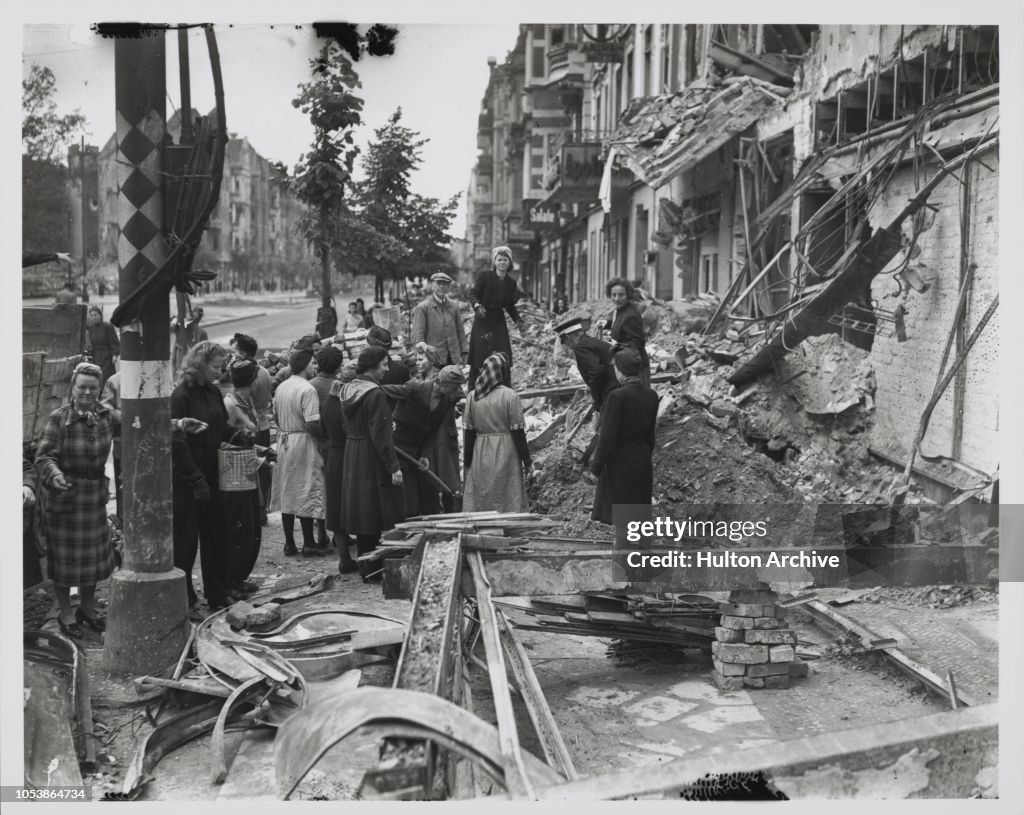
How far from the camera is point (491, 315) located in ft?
37.5

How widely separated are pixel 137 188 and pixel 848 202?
689 centimetres

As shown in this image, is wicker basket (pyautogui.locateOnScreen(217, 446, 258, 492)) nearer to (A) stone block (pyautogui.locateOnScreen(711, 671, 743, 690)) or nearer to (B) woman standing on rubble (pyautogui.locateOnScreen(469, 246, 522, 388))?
(A) stone block (pyautogui.locateOnScreen(711, 671, 743, 690))

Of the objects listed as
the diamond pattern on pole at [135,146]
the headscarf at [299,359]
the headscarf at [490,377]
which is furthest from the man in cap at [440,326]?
the diamond pattern on pole at [135,146]

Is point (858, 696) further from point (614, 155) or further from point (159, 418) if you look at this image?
point (614, 155)

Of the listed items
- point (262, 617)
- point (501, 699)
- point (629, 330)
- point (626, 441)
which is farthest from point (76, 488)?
point (629, 330)

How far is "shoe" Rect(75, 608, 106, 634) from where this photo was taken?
701 cm

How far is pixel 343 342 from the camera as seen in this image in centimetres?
1479

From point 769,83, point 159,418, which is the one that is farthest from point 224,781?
point 769,83

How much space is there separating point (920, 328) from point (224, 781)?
22.9 feet

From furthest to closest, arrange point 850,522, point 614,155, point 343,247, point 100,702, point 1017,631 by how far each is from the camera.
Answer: point 614,155
point 343,247
point 850,522
point 100,702
point 1017,631

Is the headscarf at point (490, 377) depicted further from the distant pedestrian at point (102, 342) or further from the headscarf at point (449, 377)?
the distant pedestrian at point (102, 342)

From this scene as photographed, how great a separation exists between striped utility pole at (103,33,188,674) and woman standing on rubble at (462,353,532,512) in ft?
8.47

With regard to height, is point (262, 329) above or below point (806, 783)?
above

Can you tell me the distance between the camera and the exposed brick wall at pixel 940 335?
8367 mm
